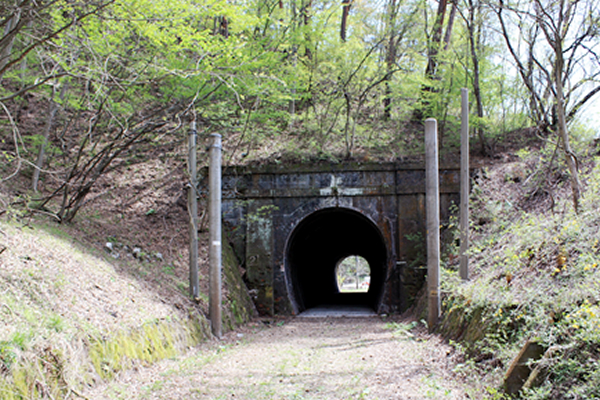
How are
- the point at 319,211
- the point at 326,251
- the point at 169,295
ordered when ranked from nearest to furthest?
the point at 169,295, the point at 319,211, the point at 326,251

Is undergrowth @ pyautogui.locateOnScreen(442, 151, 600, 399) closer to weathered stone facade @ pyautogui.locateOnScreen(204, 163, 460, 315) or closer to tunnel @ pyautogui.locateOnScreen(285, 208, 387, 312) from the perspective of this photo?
weathered stone facade @ pyautogui.locateOnScreen(204, 163, 460, 315)

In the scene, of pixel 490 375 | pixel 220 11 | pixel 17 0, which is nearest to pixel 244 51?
pixel 220 11

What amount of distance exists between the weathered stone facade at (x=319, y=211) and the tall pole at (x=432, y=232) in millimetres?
3606

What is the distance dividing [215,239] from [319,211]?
4.88 metres

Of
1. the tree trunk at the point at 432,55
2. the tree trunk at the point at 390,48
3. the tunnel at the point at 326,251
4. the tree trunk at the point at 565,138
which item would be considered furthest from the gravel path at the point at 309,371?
the tree trunk at the point at 432,55

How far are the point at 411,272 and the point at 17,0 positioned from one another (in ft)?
32.7

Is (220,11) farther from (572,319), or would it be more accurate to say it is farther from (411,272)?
(411,272)

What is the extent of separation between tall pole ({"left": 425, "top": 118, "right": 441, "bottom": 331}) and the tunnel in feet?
13.4

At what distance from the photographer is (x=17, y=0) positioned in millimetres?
4793

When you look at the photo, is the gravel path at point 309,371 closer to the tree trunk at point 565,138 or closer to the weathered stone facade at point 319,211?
the tree trunk at point 565,138

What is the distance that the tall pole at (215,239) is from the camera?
827cm

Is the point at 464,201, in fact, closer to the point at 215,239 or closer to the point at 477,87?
the point at 215,239

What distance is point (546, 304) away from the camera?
4.44 metres

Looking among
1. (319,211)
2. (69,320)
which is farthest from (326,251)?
(69,320)
